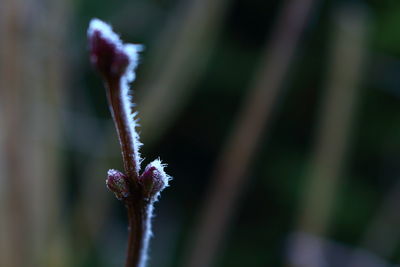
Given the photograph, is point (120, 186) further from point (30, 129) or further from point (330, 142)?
point (330, 142)

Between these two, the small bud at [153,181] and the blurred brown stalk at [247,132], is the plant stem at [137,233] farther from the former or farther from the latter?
the blurred brown stalk at [247,132]

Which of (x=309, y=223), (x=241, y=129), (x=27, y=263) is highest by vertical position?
(x=241, y=129)

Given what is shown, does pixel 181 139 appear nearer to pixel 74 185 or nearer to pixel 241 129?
pixel 74 185

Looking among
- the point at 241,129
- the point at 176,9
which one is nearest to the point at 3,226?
the point at 241,129

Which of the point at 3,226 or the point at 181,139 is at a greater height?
the point at 181,139

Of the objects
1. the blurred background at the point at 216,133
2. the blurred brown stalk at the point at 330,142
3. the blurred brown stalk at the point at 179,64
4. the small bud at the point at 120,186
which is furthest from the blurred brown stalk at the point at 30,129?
the small bud at the point at 120,186

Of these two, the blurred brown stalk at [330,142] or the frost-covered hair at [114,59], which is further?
the blurred brown stalk at [330,142]
